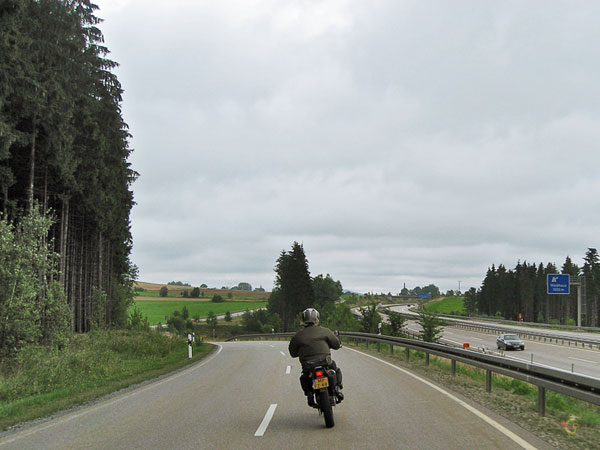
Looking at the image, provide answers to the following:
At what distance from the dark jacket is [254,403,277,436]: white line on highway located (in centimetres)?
105

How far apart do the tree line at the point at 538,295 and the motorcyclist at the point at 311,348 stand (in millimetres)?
117947

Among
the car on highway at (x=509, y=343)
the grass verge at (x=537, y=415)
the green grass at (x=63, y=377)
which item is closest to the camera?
the grass verge at (x=537, y=415)

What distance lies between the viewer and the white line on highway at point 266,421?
711cm

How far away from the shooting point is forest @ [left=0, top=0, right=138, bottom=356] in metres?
16.4

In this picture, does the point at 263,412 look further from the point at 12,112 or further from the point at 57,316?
the point at 12,112

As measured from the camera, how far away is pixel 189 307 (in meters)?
140

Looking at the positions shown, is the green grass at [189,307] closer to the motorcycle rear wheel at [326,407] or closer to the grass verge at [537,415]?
the grass verge at [537,415]

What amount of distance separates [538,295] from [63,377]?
13204 centimetres

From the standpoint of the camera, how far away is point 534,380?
884 centimetres

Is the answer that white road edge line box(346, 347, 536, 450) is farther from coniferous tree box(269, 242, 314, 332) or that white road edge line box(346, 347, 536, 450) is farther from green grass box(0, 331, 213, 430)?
coniferous tree box(269, 242, 314, 332)

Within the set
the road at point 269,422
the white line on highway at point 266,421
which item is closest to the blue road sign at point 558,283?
the road at point 269,422

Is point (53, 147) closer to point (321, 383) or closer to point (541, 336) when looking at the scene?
point (321, 383)

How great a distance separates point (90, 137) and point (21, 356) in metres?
17.2

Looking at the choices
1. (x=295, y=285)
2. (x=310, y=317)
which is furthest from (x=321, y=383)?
(x=295, y=285)
